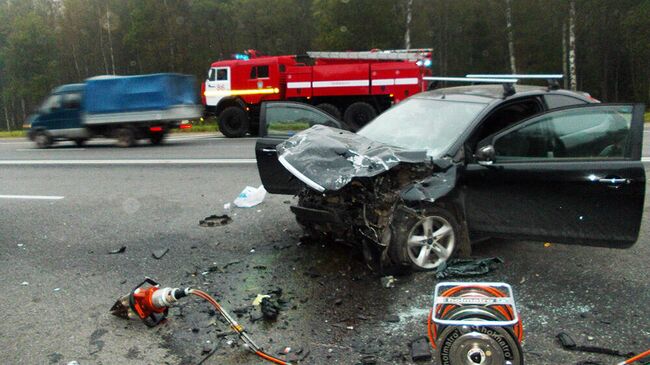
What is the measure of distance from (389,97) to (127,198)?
1302 centimetres

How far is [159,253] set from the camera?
534 cm

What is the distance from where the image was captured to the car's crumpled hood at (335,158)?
4102 millimetres

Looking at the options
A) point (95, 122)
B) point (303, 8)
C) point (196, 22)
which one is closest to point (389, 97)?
point (95, 122)

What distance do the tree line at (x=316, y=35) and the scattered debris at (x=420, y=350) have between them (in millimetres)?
35375

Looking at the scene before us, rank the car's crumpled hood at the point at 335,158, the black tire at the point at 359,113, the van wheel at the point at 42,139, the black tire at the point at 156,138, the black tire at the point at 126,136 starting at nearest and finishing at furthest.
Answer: the car's crumpled hood at the point at 335,158 < the black tire at the point at 126,136 < the black tire at the point at 156,138 < the van wheel at the point at 42,139 < the black tire at the point at 359,113

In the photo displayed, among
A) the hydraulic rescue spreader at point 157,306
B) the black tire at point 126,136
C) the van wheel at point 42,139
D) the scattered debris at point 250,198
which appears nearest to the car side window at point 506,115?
the hydraulic rescue spreader at point 157,306

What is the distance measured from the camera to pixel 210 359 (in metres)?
3.35

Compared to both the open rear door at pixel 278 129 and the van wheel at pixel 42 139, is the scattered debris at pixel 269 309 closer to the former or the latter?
the open rear door at pixel 278 129

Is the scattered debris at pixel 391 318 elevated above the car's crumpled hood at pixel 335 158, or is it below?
below

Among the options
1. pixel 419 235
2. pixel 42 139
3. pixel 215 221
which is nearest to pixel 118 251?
pixel 215 221

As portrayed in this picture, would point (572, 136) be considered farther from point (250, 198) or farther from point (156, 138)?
point (156, 138)

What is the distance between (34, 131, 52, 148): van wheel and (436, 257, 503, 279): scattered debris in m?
15.9

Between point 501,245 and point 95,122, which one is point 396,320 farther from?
point 95,122

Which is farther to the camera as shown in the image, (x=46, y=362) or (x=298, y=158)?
(x=298, y=158)
